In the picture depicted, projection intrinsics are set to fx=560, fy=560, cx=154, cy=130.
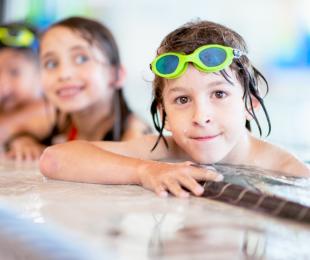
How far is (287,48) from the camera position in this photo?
12.6ft

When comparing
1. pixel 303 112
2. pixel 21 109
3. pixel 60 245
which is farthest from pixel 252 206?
pixel 303 112

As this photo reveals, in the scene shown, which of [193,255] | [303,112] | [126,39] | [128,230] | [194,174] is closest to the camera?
[193,255]

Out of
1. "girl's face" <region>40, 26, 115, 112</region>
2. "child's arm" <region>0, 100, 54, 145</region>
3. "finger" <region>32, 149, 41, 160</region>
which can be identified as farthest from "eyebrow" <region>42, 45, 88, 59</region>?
"child's arm" <region>0, 100, 54, 145</region>

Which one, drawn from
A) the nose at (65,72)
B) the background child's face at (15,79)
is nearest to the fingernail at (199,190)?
the nose at (65,72)

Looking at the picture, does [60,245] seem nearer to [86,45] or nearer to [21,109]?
[86,45]

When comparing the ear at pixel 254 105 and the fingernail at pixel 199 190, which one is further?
the ear at pixel 254 105

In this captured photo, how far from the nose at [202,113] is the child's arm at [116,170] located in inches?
4.9

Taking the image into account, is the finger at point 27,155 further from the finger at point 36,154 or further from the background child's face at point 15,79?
the background child's face at point 15,79

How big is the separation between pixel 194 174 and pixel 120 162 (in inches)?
7.7

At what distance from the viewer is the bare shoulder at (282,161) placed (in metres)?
1.43

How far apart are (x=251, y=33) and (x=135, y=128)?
Answer: 6.34ft

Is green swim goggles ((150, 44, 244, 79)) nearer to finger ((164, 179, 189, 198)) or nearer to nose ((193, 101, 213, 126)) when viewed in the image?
nose ((193, 101, 213, 126))

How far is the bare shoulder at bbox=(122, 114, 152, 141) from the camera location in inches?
83.9

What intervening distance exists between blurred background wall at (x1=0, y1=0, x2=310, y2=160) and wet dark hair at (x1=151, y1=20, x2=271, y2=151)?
2.11 metres
